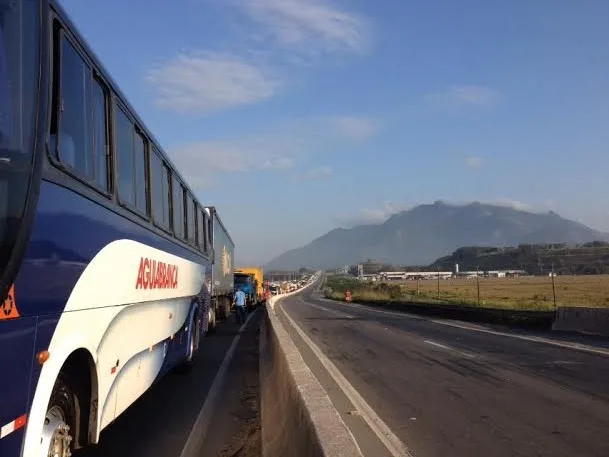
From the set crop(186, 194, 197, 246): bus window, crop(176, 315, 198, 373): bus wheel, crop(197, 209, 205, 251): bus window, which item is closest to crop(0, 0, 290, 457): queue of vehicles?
crop(176, 315, 198, 373): bus wheel

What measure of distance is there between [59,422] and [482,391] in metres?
7.19

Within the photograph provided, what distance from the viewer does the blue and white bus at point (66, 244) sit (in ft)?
11.7

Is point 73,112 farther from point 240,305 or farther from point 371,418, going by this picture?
point 240,305

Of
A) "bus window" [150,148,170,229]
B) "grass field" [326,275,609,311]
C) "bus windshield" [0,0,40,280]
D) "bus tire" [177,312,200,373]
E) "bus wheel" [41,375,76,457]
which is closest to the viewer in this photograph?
"bus windshield" [0,0,40,280]

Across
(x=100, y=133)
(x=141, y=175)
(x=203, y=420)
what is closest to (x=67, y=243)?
(x=100, y=133)

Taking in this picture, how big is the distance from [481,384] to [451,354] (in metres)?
4.40

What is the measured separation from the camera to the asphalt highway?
22.9ft

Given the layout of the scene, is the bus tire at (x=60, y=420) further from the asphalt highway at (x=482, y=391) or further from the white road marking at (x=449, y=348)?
the white road marking at (x=449, y=348)

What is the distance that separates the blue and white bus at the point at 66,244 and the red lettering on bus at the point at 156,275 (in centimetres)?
3

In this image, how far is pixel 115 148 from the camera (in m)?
6.23

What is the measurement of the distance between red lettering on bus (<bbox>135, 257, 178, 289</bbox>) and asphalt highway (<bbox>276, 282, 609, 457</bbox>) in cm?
264

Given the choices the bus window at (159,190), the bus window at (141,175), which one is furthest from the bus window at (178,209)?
the bus window at (141,175)

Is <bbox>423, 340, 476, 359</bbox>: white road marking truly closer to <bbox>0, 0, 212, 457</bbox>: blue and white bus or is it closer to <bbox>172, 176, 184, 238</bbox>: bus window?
<bbox>172, 176, 184, 238</bbox>: bus window

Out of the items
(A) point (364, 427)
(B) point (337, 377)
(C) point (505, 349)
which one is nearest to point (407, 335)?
(C) point (505, 349)
